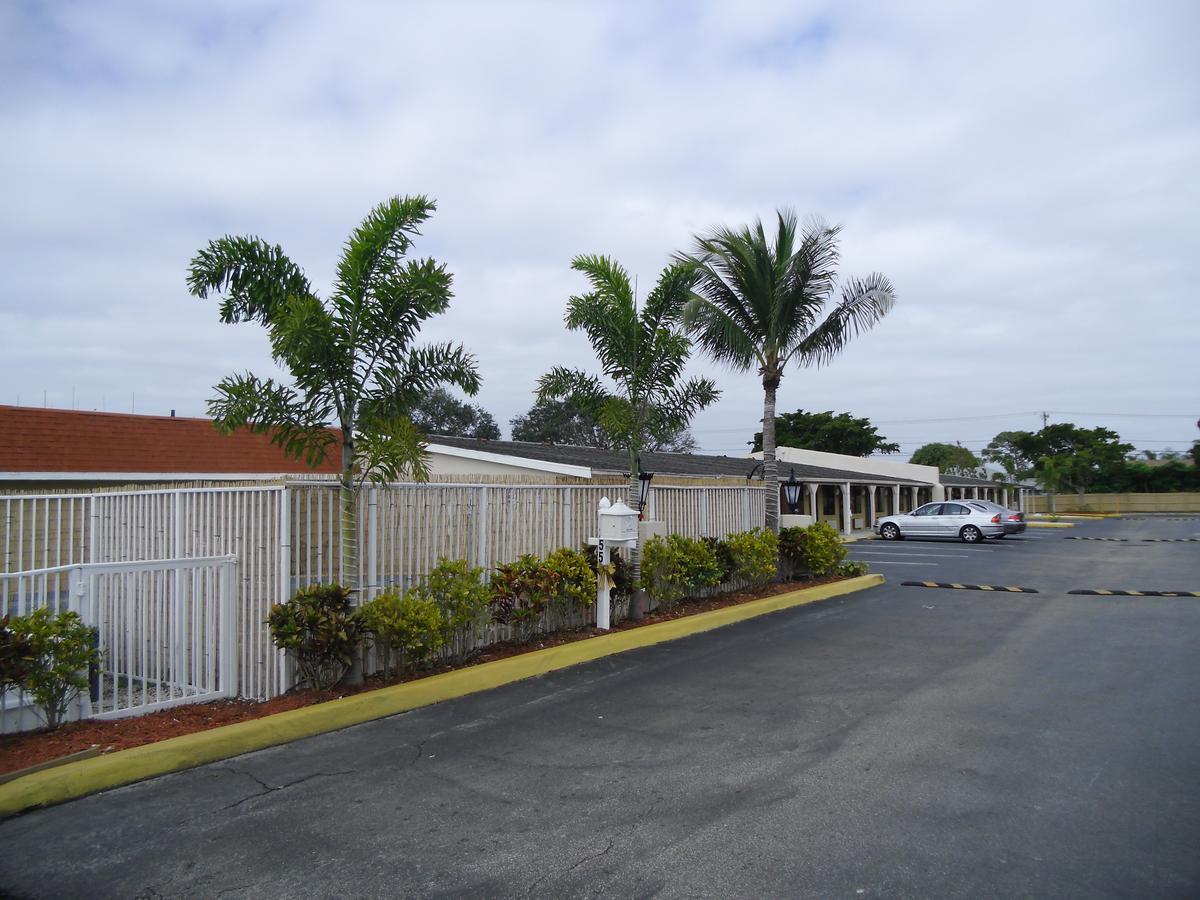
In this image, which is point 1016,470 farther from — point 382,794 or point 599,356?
point 382,794

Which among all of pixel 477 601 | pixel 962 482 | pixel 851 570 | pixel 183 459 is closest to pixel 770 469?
pixel 851 570

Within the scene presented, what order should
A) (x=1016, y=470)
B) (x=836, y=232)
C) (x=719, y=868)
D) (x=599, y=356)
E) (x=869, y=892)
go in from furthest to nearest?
(x=1016, y=470) < (x=836, y=232) < (x=599, y=356) < (x=719, y=868) < (x=869, y=892)

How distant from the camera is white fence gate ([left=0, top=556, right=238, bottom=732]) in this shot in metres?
6.52

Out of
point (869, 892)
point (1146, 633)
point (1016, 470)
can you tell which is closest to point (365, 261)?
point (869, 892)

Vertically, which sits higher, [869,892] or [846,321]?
[846,321]

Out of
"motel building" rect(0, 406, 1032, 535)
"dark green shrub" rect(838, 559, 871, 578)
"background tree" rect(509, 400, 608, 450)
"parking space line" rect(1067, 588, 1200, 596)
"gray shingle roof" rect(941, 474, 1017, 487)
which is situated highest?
"background tree" rect(509, 400, 608, 450)

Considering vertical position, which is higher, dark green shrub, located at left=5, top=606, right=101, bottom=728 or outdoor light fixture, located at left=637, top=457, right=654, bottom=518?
outdoor light fixture, located at left=637, top=457, right=654, bottom=518

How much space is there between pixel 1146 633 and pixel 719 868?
28.5 ft

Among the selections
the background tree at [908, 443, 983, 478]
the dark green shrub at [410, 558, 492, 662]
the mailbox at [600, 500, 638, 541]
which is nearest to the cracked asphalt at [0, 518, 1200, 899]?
the dark green shrub at [410, 558, 492, 662]

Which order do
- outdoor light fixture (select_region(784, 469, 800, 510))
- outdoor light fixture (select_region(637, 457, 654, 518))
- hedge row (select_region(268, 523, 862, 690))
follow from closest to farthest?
hedge row (select_region(268, 523, 862, 690)) → outdoor light fixture (select_region(637, 457, 654, 518)) → outdoor light fixture (select_region(784, 469, 800, 510))

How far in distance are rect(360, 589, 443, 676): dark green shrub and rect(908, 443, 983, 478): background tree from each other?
78127 millimetres

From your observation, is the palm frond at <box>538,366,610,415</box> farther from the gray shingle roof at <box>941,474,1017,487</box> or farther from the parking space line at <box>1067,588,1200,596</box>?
the gray shingle roof at <box>941,474,1017,487</box>

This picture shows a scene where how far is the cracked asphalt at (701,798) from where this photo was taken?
3.95m

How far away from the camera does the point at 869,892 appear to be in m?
3.74
